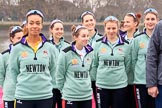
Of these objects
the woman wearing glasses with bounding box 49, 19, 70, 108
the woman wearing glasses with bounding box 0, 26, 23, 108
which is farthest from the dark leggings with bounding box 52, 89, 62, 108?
the woman wearing glasses with bounding box 0, 26, 23, 108

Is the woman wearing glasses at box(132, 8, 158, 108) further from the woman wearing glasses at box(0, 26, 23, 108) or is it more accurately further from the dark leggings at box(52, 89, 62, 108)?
the woman wearing glasses at box(0, 26, 23, 108)

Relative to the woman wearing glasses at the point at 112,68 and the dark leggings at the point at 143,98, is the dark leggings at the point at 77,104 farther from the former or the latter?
the dark leggings at the point at 143,98

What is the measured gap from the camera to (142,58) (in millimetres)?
5254

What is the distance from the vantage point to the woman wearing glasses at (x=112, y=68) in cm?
533

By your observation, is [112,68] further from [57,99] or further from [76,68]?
[57,99]

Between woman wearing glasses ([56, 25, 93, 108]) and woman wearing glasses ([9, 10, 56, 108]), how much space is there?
523 millimetres

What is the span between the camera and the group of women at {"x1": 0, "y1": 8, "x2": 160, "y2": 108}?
14.3 ft

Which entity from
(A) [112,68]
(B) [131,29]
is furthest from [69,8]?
(A) [112,68]

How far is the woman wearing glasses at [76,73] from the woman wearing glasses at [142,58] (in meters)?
0.78

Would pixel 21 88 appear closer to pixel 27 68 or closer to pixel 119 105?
pixel 27 68

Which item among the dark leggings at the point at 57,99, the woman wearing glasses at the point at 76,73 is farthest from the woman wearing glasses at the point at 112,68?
the dark leggings at the point at 57,99

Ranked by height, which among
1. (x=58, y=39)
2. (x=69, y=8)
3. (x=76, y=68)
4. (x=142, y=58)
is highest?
(x=69, y=8)

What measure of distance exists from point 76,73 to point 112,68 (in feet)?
2.16

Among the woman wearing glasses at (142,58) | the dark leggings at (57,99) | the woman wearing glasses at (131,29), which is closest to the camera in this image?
the woman wearing glasses at (142,58)
